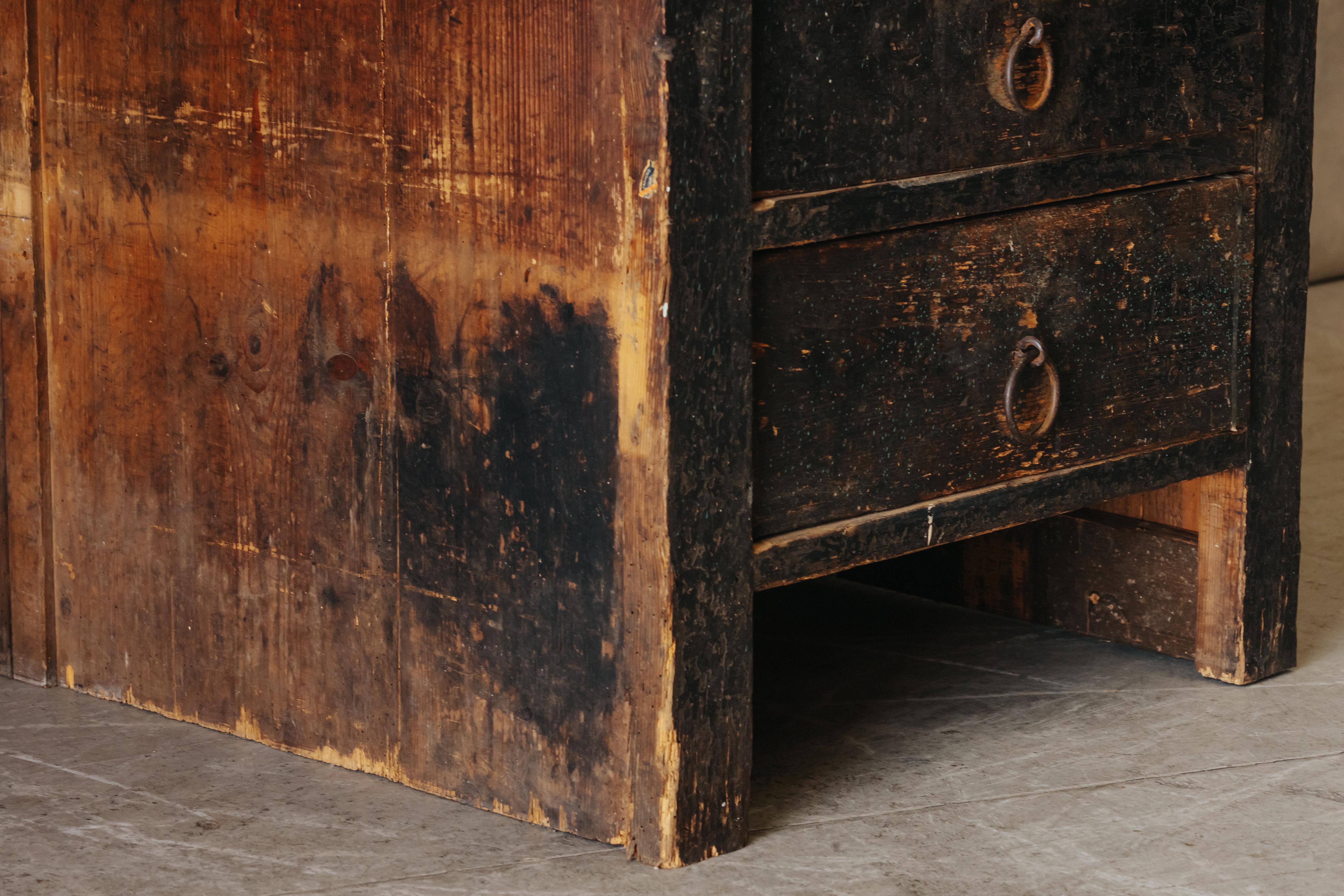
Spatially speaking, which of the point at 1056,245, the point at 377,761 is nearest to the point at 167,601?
the point at 377,761

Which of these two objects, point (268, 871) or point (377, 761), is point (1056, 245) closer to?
point (377, 761)

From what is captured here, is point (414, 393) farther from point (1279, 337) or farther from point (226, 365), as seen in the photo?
point (1279, 337)

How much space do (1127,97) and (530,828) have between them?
92 cm

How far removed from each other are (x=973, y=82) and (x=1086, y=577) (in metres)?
0.77

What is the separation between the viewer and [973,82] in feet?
5.89

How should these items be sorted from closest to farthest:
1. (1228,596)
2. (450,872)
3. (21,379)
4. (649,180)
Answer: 1. (649,180)
2. (450,872)
3. (21,379)
4. (1228,596)

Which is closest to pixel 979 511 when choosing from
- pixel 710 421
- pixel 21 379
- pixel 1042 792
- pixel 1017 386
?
pixel 1017 386

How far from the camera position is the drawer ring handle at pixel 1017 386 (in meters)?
1.87

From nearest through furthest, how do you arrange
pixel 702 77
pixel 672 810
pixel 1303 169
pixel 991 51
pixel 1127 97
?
pixel 702 77, pixel 672 810, pixel 991 51, pixel 1127 97, pixel 1303 169

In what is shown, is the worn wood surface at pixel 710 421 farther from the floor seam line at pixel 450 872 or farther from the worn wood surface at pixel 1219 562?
the worn wood surface at pixel 1219 562

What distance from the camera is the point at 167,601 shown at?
6.57 feet

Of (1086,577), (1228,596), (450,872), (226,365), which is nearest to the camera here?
(450,872)

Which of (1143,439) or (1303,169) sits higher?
(1303,169)

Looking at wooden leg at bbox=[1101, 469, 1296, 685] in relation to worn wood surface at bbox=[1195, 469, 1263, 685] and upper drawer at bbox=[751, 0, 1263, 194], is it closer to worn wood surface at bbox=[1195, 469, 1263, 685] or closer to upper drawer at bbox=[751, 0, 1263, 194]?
worn wood surface at bbox=[1195, 469, 1263, 685]
